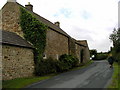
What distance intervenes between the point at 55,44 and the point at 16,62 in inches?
425

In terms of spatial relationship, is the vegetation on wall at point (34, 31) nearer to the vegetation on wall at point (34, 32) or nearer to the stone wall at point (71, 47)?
the vegetation on wall at point (34, 32)

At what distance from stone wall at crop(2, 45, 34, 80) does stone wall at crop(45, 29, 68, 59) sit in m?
4.56

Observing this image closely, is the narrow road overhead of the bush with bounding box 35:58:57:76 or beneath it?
beneath

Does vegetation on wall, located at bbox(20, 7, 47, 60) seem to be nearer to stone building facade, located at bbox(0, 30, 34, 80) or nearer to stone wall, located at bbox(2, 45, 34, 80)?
stone building facade, located at bbox(0, 30, 34, 80)

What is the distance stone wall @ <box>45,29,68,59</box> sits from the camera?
23.1 metres

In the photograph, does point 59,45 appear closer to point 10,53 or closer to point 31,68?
point 31,68

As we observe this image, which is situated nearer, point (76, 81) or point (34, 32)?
point (76, 81)

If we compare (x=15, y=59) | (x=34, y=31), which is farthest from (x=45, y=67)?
(x=34, y=31)

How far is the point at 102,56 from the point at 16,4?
5041 cm

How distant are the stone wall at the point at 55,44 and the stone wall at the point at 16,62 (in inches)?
179

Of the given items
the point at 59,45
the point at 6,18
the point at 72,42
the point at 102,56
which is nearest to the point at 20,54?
the point at 6,18

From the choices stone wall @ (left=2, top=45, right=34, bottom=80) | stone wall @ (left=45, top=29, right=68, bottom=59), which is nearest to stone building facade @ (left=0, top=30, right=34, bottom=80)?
stone wall @ (left=2, top=45, right=34, bottom=80)

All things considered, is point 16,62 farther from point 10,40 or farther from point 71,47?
point 71,47

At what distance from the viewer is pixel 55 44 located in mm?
26078
